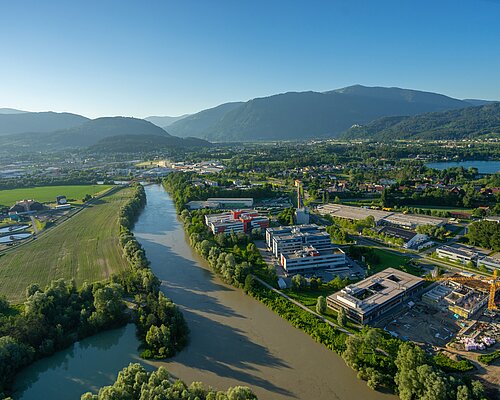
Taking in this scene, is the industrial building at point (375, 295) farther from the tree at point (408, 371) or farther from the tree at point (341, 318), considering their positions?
the tree at point (408, 371)

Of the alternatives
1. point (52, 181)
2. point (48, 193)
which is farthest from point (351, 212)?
point (52, 181)

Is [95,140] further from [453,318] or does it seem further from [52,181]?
[453,318]

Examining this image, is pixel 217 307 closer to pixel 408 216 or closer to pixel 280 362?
pixel 280 362

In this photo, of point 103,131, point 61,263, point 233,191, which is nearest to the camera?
point 61,263

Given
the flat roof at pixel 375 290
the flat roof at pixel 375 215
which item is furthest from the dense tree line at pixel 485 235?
the flat roof at pixel 375 290

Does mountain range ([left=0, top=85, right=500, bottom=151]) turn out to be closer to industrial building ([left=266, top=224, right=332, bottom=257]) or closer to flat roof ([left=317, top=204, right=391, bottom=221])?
flat roof ([left=317, top=204, right=391, bottom=221])

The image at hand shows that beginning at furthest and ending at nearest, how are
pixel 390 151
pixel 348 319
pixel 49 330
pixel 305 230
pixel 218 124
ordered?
1. pixel 218 124
2. pixel 390 151
3. pixel 305 230
4. pixel 348 319
5. pixel 49 330

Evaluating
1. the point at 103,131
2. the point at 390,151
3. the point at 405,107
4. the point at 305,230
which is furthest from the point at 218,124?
the point at 305,230
